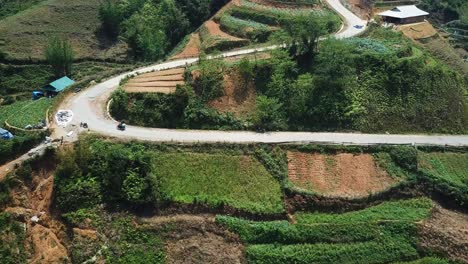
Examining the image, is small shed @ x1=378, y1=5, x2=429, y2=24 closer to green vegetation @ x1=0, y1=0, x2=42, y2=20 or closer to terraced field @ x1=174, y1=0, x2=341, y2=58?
terraced field @ x1=174, y1=0, x2=341, y2=58

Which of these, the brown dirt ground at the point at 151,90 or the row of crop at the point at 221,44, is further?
the row of crop at the point at 221,44

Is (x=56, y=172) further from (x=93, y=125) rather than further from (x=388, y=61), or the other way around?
(x=388, y=61)

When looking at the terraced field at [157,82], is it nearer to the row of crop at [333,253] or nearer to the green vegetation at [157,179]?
the green vegetation at [157,179]

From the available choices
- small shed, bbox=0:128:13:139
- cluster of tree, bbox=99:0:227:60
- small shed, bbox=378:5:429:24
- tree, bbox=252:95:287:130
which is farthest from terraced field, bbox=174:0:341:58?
small shed, bbox=0:128:13:139

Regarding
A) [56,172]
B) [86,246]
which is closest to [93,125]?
[56,172]

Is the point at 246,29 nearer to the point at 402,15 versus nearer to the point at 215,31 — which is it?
the point at 215,31

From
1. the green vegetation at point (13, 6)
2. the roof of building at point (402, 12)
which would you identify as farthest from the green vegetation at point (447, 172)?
the green vegetation at point (13, 6)
